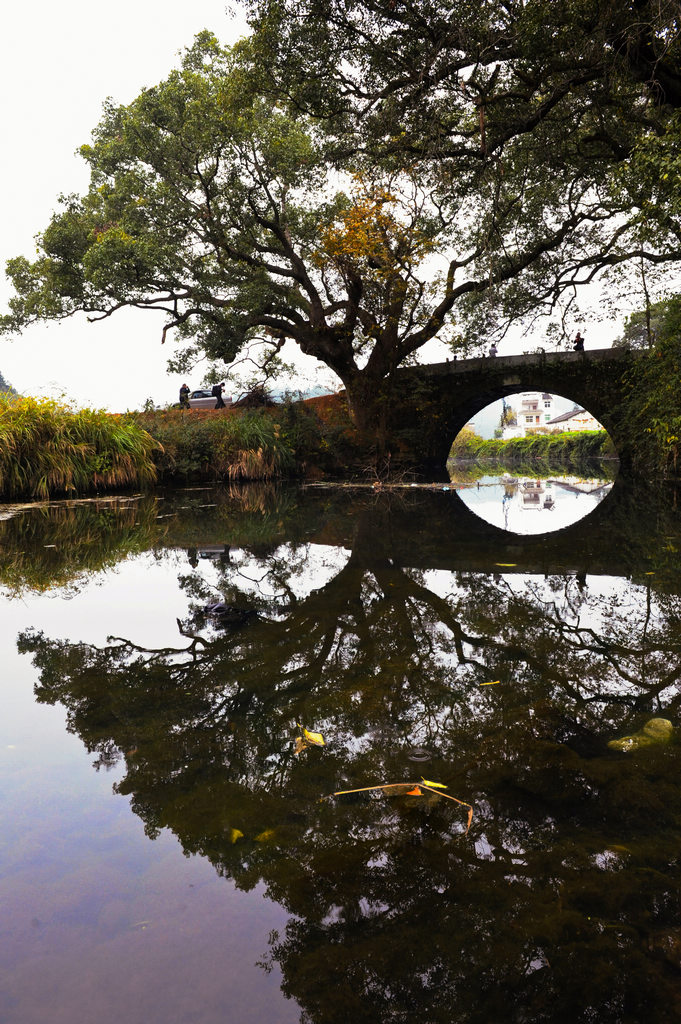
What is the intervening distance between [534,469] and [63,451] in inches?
690

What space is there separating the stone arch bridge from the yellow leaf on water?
13.5 meters

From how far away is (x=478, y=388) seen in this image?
1611 centimetres

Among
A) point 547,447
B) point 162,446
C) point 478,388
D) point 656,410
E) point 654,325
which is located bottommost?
point 547,447

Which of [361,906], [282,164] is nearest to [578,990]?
[361,906]

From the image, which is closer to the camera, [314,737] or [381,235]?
[314,737]

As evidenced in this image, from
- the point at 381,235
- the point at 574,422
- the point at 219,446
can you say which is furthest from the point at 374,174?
the point at 574,422

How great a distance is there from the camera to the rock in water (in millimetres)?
1609

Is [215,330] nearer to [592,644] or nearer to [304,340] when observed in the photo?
[304,340]

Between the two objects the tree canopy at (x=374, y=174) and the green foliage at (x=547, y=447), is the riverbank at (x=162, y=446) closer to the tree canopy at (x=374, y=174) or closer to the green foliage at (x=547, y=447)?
the tree canopy at (x=374, y=174)

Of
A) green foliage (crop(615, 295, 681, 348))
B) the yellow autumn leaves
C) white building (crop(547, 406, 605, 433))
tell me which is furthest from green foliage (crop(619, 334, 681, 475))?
white building (crop(547, 406, 605, 433))

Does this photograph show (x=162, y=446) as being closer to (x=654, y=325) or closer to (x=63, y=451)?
(x=63, y=451)

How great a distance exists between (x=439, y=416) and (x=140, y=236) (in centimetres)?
853

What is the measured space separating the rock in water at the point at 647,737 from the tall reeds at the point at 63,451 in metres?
Result: 9.91

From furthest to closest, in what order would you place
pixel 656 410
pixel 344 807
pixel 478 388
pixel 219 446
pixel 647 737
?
pixel 478 388 < pixel 219 446 < pixel 656 410 < pixel 647 737 < pixel 344 807
